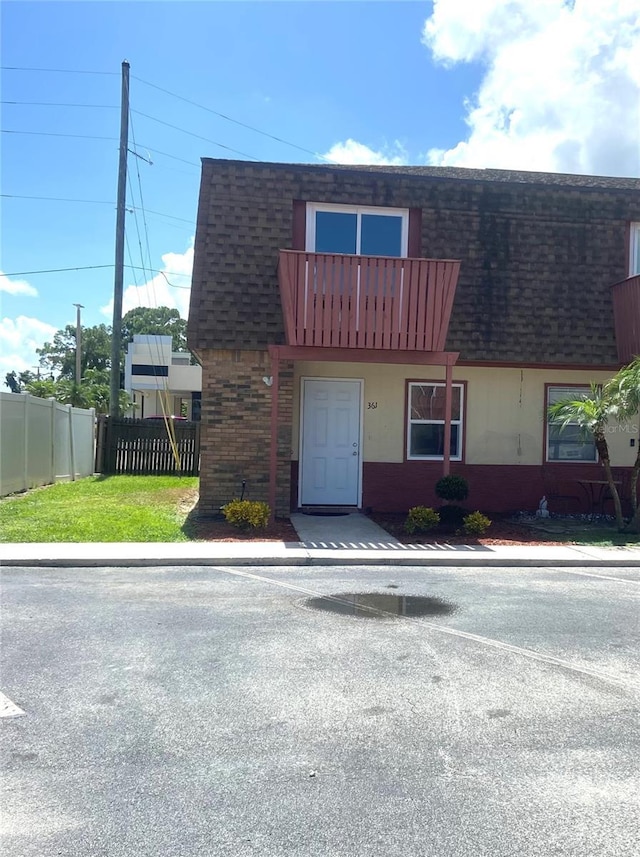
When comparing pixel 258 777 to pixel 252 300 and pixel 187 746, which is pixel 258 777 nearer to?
pixel 187 746

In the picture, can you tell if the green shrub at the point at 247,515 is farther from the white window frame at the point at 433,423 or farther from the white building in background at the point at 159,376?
the white building in background at the point at 159,376

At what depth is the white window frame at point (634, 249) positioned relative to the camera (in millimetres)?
12977

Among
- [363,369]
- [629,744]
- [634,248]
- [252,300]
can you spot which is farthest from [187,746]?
[634,248]

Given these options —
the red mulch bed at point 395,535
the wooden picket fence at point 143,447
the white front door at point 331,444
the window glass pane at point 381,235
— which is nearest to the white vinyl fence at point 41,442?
the wooden picket fence at point 143,447

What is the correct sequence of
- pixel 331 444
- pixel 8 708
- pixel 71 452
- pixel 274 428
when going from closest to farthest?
pixel 8 708
pixel 274 428
pixel 331 444
pixel 71 452

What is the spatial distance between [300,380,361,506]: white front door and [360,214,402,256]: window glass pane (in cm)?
238

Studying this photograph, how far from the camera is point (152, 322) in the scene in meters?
86.4

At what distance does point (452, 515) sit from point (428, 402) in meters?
2.70

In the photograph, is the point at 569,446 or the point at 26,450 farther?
the point at 26,450

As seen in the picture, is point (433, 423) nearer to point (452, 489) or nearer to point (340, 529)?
point (452, 489)

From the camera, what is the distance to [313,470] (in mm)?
12719

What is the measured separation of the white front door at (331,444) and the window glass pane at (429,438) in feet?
3.50

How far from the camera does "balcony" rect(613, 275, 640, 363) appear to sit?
11953 mm

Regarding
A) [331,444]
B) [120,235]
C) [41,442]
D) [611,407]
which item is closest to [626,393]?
[611,407]
